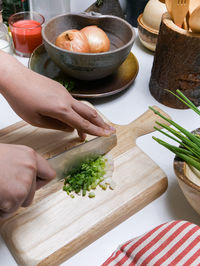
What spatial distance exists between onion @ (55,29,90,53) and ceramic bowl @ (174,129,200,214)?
0.44m

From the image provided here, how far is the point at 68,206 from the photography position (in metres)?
0.67

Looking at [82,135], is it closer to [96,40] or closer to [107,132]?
[107,132]

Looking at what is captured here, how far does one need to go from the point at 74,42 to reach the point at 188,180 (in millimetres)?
509

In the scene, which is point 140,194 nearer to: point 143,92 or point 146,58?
point 143,92

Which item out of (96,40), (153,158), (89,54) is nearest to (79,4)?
(96,40)

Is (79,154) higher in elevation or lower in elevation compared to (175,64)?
lower

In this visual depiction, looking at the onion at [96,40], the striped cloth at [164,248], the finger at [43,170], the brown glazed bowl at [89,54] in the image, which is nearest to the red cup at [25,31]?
the brown glazed bowl at [89,54]

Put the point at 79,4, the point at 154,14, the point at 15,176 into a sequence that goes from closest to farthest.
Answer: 1. the point at 15,176
2. the point at 154,14
3. the point at 79,4

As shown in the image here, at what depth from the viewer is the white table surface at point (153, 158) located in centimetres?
63

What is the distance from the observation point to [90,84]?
37.6 inches

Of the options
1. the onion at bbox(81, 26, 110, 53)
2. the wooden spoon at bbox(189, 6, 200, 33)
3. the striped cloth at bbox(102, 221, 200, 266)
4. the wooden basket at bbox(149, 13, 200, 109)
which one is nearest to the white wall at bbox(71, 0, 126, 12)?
the onion at bbox(81, 26, 110, 53)

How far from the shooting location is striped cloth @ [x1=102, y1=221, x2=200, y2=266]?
20.4 inches

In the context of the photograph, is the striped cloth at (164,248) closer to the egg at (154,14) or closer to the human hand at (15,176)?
the human hand at (15,176)

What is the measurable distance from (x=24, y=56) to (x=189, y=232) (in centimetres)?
84
